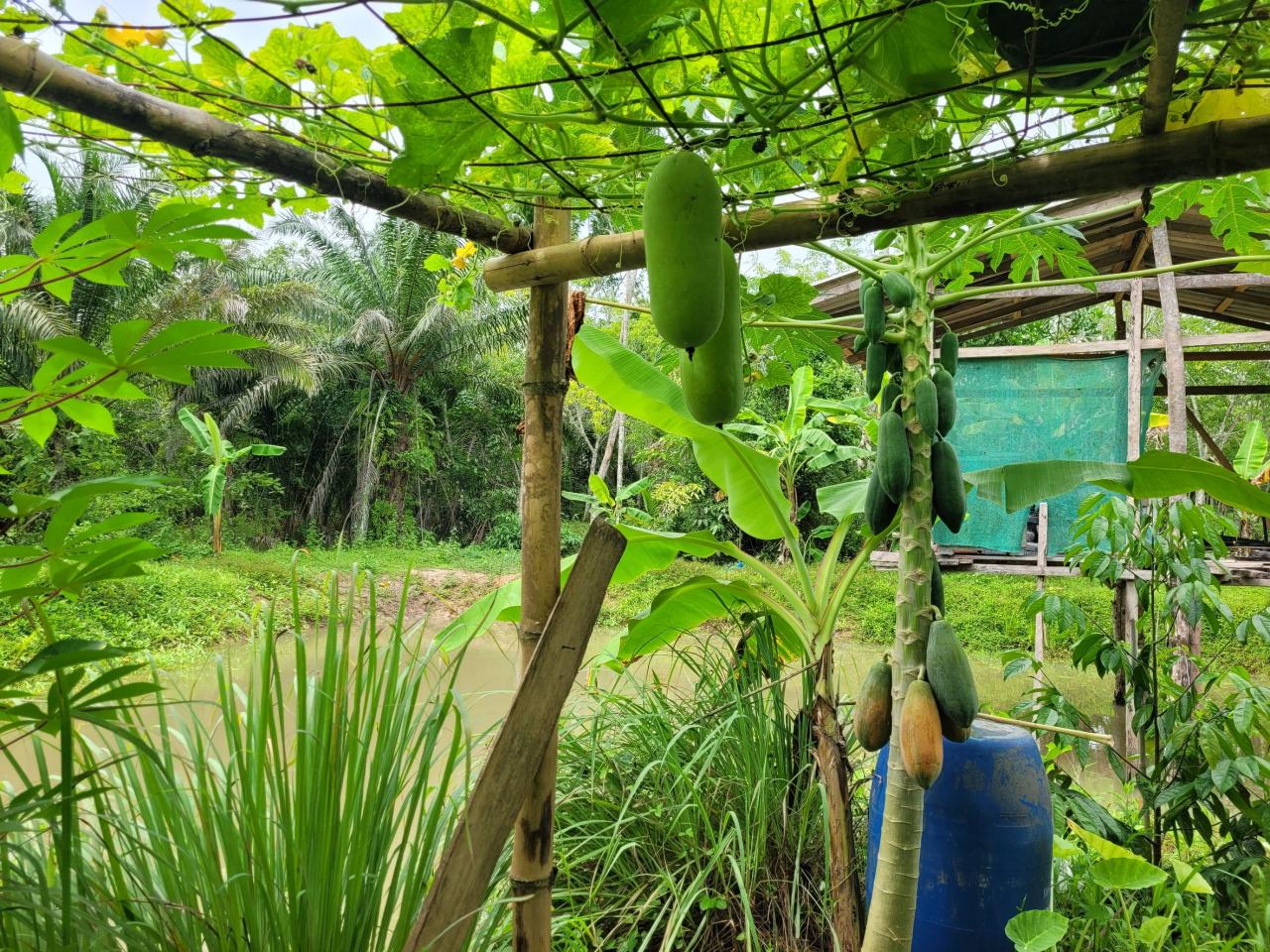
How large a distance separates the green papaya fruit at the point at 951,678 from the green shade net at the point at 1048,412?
3712 millimetres

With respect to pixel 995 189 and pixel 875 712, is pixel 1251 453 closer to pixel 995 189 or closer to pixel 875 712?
pixel 875 712

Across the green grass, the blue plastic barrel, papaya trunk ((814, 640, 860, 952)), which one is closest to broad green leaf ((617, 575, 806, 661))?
papaya trunk ((814, 640, 860, 952))

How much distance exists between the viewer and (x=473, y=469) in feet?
53.8

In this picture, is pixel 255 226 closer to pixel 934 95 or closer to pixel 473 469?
pixel 934 95

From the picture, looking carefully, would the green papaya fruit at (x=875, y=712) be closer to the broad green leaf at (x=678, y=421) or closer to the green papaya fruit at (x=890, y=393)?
the green papaya fruit at (x=890, y=393)

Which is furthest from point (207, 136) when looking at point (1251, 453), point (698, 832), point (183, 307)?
point (183, 307)

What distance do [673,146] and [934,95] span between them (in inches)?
10.5

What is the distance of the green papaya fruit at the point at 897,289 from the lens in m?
1.34

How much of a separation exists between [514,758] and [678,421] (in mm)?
931

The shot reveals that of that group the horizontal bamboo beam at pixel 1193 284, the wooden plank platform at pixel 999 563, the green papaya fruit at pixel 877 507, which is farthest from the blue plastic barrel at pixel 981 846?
the wooden plank platform at pixel 999 563

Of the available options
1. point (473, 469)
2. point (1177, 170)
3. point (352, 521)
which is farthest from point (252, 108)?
point (473, 469)

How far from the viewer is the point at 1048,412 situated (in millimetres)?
4770

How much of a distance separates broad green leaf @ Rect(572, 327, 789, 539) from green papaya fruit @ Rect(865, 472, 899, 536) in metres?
0.45

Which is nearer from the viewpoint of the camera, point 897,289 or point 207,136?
point 207,136
